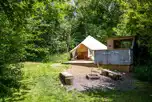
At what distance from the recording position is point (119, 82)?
11250 mm

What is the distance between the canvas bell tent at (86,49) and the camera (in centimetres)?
2349

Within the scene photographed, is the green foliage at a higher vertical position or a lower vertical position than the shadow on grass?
higher

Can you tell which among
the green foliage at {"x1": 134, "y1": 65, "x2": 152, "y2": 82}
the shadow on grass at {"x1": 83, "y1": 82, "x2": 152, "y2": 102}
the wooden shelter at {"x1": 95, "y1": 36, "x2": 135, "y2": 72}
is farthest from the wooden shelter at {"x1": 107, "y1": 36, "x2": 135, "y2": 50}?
the shadow on grass at {"x1": 83, "y1": 82, "x2": 152, "y2": 102}

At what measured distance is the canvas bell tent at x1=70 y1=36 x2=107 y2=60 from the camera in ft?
77.1

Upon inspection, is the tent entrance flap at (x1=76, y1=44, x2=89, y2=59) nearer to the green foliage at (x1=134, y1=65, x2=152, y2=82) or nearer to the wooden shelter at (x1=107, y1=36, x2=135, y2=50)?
the wooden shelter at (x1=107, y1=36, x2=135, y2=50)

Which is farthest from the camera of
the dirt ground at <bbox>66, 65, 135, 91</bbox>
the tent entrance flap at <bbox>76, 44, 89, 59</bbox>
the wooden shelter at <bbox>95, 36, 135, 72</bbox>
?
the tent entrance flap at <bbox>76, 44, 89, 59</bbox>

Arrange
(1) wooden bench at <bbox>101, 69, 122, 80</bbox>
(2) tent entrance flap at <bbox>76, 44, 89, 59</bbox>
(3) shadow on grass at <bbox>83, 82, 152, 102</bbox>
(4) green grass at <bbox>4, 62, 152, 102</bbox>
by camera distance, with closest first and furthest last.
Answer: (4) green grass at <bbox>4, 62, 152, 102</bbox>, (3) shadow on grass at <bbox>83, 82, 152, 102</bbox>, (1) wooden bench at <bbox>101, 69, 122, 80</bbox>, (2) tent entrance flap at <bbox>76, 44, 89, 59</bbox>

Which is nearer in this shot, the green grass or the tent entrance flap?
the green grass

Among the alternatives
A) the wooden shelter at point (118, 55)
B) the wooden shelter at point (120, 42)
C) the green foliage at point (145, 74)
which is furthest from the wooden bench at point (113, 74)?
the wooden shelter at point (120, 42)

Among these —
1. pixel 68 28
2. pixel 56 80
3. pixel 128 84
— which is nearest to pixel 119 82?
pixel 128 84

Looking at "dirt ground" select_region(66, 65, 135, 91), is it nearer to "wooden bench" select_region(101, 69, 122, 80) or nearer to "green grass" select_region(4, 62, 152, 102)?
"wooden bench" select_region(101, 69, 122, 80)

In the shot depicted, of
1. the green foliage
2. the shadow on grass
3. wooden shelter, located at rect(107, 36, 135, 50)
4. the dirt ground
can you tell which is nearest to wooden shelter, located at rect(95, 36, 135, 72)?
wooden shelter, located at rect(107, 36, 135, 50)

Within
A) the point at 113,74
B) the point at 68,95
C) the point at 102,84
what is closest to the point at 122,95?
the point at 68,95

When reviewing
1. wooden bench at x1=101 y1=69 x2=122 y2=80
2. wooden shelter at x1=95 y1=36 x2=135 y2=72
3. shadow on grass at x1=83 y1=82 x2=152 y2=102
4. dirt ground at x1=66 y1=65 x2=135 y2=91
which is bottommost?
shadow on grass at x1=83 y1=82 x2=152 y2=102
